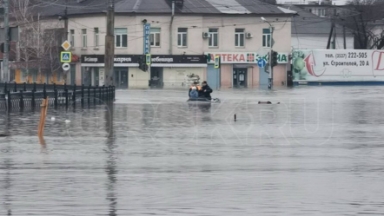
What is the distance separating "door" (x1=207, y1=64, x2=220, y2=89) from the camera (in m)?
95.3

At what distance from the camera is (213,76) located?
315 ft

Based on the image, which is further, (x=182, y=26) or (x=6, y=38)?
(x=182, y=26)

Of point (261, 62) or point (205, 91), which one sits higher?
point (261, 62)

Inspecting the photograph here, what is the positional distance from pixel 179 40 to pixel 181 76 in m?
3.41

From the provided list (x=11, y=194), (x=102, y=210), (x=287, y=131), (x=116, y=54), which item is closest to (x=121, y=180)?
(x=11, y=194)

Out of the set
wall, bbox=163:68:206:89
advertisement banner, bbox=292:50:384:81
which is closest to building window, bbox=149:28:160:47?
wall, bbox=163:68:206:89

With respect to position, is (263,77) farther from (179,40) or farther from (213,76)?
(179,40)

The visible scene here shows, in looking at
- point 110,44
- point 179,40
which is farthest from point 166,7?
point 110,44

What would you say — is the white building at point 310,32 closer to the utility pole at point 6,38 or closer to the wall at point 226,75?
the wall at point 226,75

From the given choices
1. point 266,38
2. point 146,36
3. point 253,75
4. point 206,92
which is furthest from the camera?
point 253,75

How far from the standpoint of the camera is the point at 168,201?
1331 centimetres

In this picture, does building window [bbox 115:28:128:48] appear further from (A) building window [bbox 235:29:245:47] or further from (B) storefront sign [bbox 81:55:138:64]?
(A) building window [bbox 235:29:245:47]

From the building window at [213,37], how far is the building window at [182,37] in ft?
7.96

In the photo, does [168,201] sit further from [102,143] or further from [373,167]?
[102,143]
